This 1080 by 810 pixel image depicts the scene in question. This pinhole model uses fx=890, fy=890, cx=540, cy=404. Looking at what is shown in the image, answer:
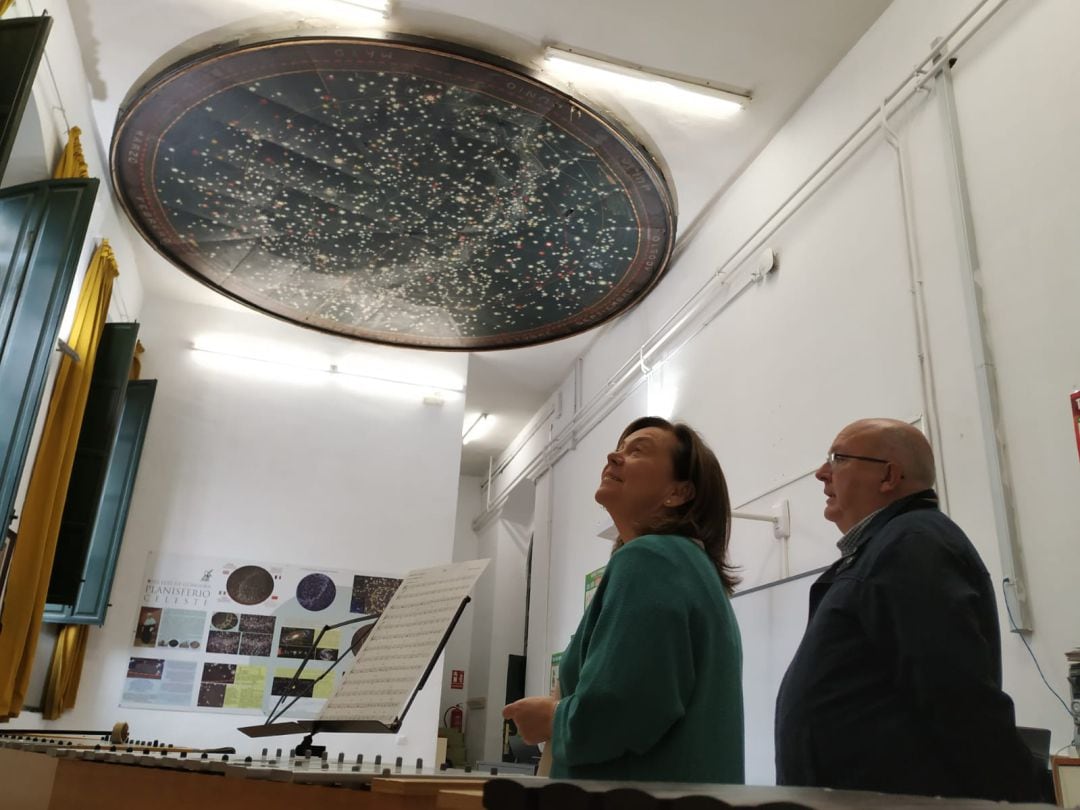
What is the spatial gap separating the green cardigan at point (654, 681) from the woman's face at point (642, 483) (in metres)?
0.24

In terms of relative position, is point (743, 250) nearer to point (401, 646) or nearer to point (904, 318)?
point (904, 318)

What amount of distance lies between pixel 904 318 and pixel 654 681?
110 inches

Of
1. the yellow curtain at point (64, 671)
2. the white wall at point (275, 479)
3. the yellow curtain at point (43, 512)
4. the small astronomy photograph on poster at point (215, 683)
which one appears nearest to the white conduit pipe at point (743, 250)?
the white wall at point (275, 479)

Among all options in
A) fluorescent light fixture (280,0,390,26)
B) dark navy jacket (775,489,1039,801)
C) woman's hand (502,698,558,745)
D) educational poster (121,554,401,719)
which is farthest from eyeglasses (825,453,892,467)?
educational poster (121,554,401,719)

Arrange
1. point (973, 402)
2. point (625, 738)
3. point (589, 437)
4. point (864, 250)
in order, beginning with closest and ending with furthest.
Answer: point (625, 738), point (973, 402), point (864, 250), point (589, 437)

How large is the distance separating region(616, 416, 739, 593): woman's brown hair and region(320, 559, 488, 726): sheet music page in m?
0.47

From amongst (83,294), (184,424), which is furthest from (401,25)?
(184,424)

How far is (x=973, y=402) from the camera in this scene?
3.16 metres

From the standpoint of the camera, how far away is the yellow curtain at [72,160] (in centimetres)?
457

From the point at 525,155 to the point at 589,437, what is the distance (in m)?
3.43

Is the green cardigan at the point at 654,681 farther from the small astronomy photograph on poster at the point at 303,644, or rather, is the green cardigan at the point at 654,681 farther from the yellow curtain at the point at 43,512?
the small astronomy photograph on poster at the point at 303,644

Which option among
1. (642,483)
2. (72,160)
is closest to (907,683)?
(642,483)

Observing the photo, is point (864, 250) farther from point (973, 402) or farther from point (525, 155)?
point (525, 155)

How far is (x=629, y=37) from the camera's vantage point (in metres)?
4.49
